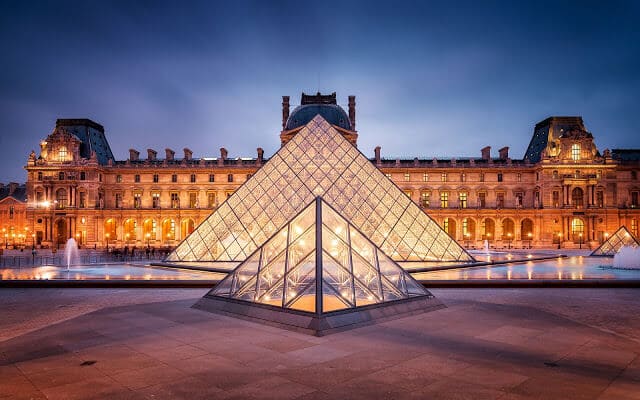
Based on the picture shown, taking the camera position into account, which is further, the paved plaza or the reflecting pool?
the reflecting pool

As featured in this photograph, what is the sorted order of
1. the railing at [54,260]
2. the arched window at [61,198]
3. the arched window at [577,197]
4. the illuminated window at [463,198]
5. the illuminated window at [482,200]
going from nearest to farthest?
the railing at [54,260] → the arched window at [577,197] → the arched window at [61,198] → the illuminated window at [482,200] → the illuminated window at [463,198]

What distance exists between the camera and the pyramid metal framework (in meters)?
7.30

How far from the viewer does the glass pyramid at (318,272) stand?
759 cm

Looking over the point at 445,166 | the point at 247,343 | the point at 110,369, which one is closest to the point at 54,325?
the point at 110,369

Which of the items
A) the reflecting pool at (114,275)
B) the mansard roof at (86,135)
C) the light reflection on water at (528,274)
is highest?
the mansard roof at (86,135)

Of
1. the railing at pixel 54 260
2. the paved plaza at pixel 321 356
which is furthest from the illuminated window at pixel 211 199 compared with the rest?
the paved plaza at pixel 321 356

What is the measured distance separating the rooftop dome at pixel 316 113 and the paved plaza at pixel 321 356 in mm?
40336

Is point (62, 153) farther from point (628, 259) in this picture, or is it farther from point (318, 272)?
point (628, 259)

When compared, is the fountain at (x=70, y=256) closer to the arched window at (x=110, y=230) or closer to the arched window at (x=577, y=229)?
the arched window at (x=110, y=230)

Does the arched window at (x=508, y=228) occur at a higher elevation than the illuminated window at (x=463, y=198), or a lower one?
lower

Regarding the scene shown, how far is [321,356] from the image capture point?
5535 mm

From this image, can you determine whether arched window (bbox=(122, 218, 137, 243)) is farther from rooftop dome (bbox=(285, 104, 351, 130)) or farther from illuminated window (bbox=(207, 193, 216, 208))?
rooftop dome (bbox=(285, 104, 351, 130))

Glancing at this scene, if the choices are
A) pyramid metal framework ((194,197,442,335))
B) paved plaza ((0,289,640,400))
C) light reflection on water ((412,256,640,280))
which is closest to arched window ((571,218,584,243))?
light reflection on water ((412,256,640,280))

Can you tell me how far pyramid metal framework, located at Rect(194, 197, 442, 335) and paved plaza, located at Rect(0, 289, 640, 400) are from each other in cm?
36
